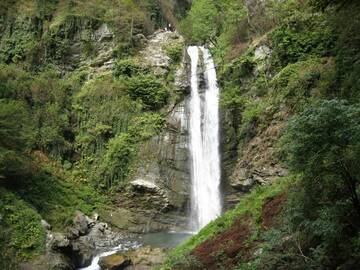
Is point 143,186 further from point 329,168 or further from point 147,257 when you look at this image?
point 329,168

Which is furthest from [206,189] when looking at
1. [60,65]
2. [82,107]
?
[60,65]

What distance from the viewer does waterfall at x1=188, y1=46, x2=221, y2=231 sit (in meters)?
24.3

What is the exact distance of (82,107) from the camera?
92.9 ft

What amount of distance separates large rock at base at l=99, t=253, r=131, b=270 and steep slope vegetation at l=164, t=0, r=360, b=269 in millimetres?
2823

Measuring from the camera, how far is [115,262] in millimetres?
16688

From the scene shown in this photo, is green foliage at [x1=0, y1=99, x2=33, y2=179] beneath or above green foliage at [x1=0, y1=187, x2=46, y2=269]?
above

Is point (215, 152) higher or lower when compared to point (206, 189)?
higher

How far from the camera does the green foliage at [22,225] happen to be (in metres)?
17.2

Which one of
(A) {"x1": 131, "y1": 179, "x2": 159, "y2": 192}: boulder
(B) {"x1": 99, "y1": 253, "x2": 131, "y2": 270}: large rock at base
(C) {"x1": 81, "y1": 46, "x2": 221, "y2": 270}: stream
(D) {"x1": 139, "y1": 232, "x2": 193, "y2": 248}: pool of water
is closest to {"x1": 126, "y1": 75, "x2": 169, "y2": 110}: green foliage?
(C) {"x1": 81, "y1": 46, "x2": 221, "y2": 270}: stream

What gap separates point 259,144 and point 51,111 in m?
14.4

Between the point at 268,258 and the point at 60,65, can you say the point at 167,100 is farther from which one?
the point at 268,258

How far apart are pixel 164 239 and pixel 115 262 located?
488 cm

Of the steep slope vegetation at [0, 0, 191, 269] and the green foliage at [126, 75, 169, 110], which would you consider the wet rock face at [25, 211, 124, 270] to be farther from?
the green foliage at [126, 75, 169, 110]

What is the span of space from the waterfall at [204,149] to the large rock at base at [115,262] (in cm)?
736
